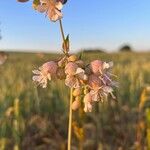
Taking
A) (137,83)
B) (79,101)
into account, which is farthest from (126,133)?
(79,101)

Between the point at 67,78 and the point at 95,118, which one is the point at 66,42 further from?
the point at 95,118

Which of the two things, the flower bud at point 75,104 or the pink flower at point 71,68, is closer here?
the pink flower at point 71,68

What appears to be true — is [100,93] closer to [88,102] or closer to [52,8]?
[88,102]

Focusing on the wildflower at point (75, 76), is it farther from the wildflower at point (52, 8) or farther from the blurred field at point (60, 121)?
the blurred field at point (60, 121)

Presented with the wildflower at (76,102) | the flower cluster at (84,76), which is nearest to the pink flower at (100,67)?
the flower cluster at (84,76)

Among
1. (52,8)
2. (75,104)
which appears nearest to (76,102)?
(75,104)

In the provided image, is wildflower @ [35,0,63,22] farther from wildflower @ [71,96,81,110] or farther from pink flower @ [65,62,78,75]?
wildflower @ [71,96,81,110]

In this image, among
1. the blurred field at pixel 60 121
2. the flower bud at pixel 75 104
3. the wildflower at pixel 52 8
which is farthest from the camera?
the blurred field at pixel 60 121
